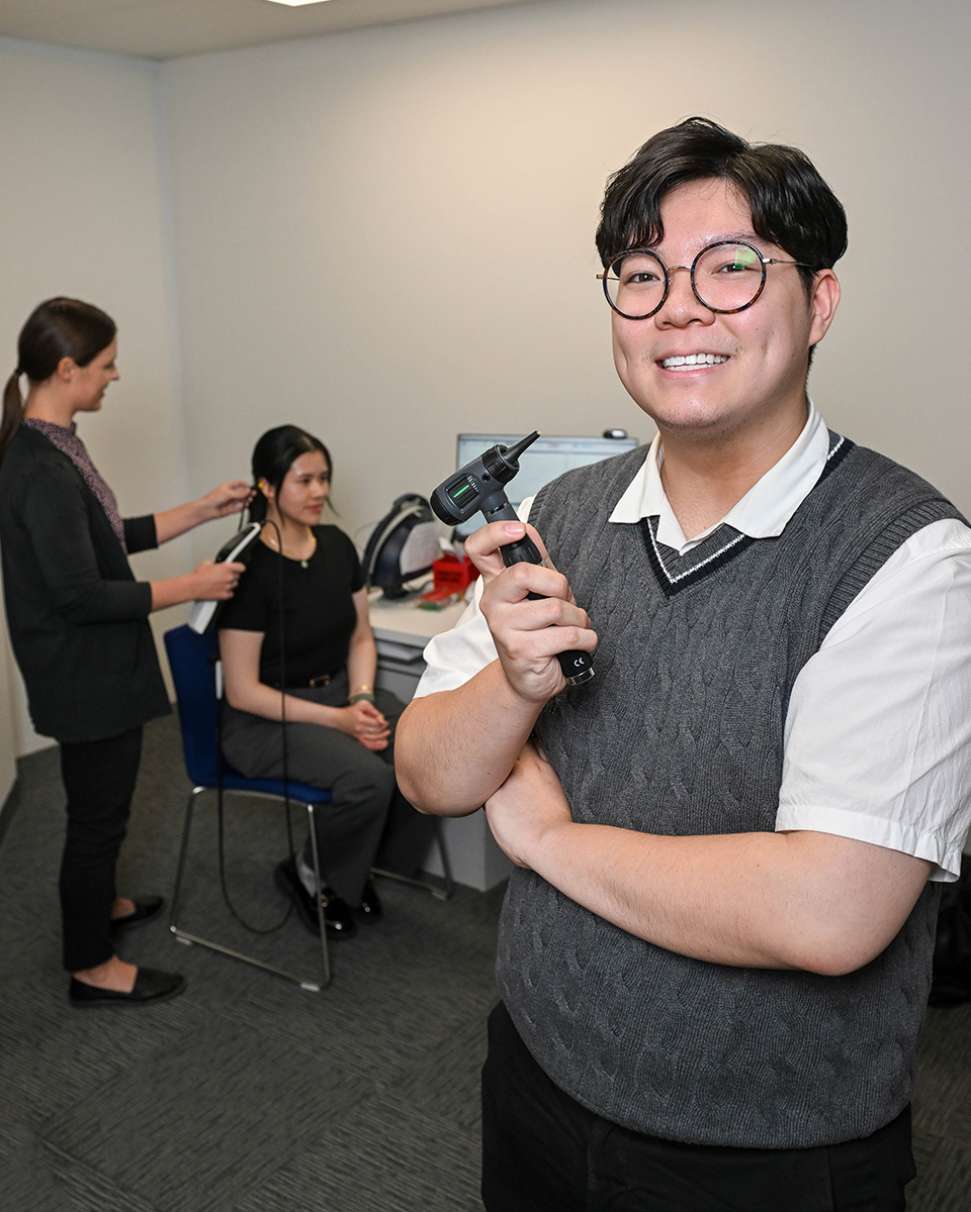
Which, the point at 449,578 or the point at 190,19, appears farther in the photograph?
the point at 190,19

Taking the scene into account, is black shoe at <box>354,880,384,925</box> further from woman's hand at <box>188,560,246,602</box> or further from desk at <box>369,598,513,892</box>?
woman's hand at <box>188,560,246,602</box>

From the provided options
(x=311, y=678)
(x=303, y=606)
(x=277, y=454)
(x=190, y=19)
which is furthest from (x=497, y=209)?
(x=311, y=678)

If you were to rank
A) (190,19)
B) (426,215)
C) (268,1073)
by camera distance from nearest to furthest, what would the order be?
(268,1073) < (190,19) < (426,215)

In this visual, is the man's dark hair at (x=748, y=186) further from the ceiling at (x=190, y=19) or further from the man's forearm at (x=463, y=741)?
the ceiling at (x=190, y=19)

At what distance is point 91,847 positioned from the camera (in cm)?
281

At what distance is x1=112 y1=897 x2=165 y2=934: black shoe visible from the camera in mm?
3168

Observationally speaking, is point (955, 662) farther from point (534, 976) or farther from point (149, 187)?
point (149, 187)

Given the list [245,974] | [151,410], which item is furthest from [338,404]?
[245,974]

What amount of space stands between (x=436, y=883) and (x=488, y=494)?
2488mm

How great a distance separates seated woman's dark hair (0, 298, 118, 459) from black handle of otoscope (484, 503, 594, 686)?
6.44 feet

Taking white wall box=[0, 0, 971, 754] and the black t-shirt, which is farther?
white wall box=[0, 0, 971, 754]

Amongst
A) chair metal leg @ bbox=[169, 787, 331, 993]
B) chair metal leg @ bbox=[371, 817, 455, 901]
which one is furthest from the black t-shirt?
chair metal leg @ bbox=[371, 817, 455, 901]

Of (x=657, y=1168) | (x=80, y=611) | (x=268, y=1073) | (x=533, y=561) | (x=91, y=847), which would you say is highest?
(x=533, y=561)

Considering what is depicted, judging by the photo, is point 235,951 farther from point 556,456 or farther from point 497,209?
point 497,209
